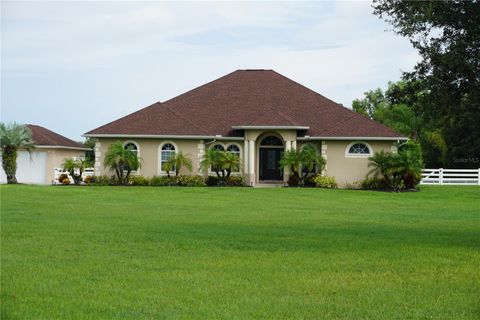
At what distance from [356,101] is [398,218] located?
59.5 meters

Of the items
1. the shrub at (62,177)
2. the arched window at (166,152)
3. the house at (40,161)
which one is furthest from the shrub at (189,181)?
the house at (40,161)

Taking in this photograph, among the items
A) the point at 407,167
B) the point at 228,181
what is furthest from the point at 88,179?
the point at 407,167

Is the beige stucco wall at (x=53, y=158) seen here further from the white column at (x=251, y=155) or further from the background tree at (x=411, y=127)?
the background tree at (x=411, y=127)

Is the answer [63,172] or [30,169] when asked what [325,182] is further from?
[30,169]

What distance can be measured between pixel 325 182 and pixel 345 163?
72.7 inches

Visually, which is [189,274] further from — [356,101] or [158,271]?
[356,101]

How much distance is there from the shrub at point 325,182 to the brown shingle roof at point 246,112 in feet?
7.96

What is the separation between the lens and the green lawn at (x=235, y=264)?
33.4ft

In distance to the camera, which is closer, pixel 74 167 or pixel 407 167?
pixel 407 167

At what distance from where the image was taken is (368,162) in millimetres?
43719

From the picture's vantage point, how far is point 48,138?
173 ft

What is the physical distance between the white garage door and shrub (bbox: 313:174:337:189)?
1852cm

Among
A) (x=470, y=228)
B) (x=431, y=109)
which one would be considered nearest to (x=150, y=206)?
(x=470, y=228)

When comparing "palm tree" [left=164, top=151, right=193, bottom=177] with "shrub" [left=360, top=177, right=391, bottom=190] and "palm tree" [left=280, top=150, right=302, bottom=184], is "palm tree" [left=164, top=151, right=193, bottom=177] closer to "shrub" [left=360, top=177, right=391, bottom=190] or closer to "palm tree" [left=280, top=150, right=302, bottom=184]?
"palm tree" [left=280, top=150, right=302, bottom=184]
